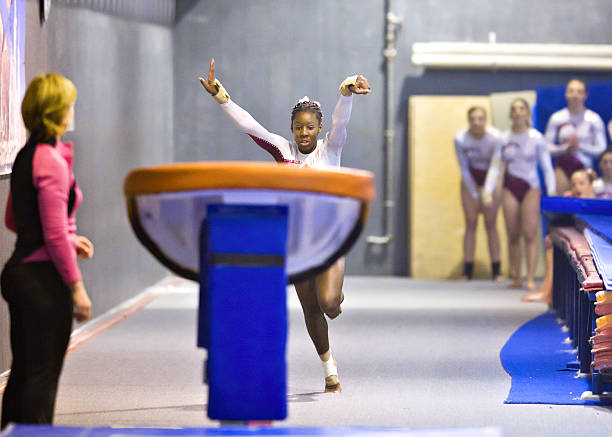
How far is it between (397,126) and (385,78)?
0.49m

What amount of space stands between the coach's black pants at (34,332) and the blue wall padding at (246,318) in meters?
0.49

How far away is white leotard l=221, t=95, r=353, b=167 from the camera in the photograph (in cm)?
456

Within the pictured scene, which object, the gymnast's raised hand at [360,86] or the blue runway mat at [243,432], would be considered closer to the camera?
the blue runway mat at [243,432]

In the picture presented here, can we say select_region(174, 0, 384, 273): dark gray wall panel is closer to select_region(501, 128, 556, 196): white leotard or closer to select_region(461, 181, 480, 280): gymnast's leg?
select_region(461, 181, 480, 280): gymnast's leg

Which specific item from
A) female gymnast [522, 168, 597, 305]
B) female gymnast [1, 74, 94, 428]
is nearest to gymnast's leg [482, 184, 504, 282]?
female gymnast [522, 168, 597, 305]

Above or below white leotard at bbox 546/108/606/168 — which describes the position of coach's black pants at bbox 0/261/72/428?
below

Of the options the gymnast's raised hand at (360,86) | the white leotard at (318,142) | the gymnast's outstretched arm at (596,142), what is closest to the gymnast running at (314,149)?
the white leotard at (318,142)

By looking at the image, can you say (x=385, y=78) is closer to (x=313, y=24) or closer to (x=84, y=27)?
(x=313, y=24)

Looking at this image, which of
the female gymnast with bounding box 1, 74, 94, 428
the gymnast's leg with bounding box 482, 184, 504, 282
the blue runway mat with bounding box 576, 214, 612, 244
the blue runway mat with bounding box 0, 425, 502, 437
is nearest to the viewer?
the blue runway mat with bounding box 0, 425, 502, 437

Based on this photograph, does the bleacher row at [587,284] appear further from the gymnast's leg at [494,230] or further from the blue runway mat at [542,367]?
the gymnast's leg at [494,230]

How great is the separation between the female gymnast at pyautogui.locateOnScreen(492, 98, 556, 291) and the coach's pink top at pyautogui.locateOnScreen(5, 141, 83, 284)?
21.8ft

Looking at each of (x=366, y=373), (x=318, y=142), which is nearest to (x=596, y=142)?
(x=366, y=373)

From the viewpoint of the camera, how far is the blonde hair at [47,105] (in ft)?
9.87

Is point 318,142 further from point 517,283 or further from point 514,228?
point 517,283
